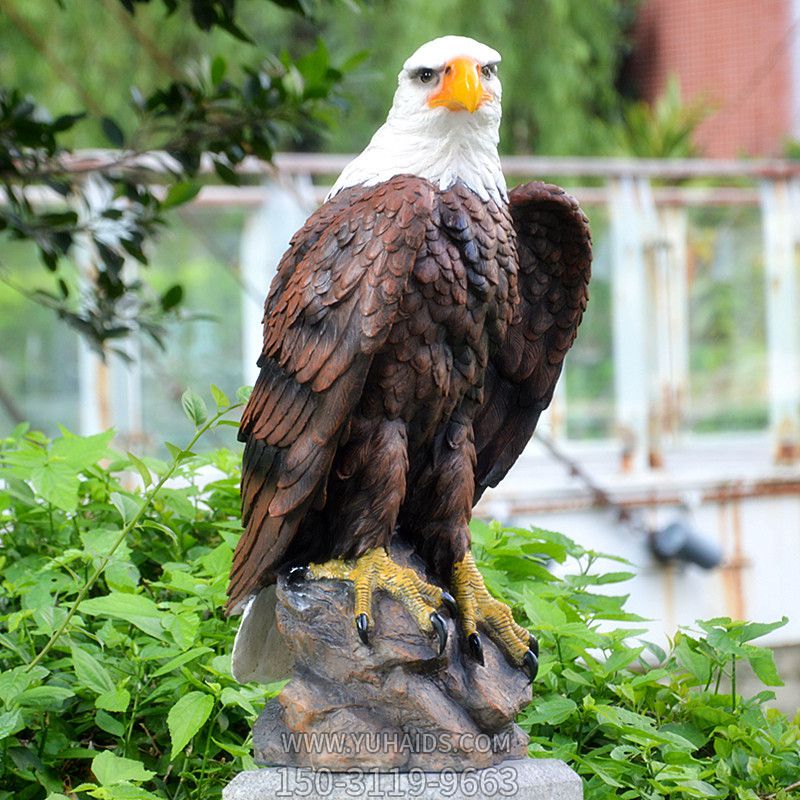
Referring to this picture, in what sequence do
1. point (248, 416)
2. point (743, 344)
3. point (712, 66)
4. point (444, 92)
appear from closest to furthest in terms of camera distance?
point (444, 92)
point (248, 416)
point (743, 344)
point (712, 66)

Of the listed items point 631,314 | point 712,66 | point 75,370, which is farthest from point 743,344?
point 712,66

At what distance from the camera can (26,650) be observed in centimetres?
220

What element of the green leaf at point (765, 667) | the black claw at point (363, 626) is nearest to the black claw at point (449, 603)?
the black claw at point (363, 626)

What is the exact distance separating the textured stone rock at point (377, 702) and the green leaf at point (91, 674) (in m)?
0.31

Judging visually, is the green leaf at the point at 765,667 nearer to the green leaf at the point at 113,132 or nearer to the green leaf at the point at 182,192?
the green leaf at the point at 182,192

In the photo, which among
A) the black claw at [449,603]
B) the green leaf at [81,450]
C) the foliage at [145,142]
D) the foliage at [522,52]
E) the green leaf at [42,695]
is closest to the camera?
the black claw at [449,603]

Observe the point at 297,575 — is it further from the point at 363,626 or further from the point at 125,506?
the point at 125,506

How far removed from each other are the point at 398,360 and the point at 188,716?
2.37ft

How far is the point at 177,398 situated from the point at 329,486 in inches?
105

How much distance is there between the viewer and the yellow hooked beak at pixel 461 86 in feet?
5.79

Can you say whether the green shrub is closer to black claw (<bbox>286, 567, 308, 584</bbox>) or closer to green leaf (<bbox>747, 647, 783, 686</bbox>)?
green leaf (<bbox>747, 647, 783, 686</bbox>)

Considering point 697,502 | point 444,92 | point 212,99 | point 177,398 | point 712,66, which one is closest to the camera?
point 444,92

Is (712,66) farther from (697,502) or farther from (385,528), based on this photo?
(385,528)

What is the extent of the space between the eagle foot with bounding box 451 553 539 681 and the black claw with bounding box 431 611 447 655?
0.38 ft
